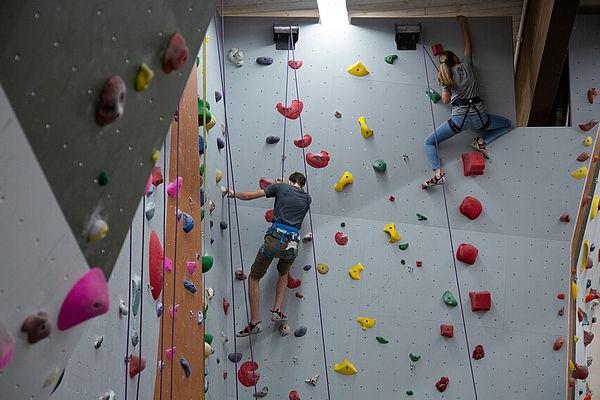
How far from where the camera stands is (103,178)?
188 centimetres

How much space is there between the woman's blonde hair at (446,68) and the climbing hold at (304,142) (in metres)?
0.84

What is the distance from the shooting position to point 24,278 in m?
1.74

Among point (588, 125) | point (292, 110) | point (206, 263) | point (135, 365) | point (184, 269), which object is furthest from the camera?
point (292, 110)

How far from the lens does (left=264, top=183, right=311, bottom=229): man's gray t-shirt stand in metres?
4.89

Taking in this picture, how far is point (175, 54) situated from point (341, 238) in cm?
322

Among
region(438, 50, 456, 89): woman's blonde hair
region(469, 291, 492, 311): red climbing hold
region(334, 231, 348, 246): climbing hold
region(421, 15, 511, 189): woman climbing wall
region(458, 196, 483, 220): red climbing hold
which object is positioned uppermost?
region(438, 50, 456, 89): woman's blonde hair

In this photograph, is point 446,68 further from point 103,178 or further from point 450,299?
point 103,178

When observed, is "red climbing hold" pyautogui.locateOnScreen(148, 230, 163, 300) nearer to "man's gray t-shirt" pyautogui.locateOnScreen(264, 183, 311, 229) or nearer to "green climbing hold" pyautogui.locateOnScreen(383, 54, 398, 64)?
"man's gray t-shirt" pyautogui.locateOnScreen(264, 183, 311, 229)

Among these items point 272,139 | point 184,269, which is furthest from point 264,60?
point 184,269

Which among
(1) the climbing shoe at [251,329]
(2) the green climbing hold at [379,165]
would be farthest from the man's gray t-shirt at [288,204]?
(1) the climbing shoe at [251,329]

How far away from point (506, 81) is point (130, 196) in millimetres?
3668

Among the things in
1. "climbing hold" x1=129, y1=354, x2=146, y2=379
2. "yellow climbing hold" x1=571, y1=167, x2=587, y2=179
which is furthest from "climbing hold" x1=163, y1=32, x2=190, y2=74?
"yellow climbing hold" x1=571, y1=167, x2=587, y2=179

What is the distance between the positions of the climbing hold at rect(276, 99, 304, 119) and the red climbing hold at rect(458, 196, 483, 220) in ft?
3.62

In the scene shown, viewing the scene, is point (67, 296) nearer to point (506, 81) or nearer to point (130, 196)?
point (130, 196)
